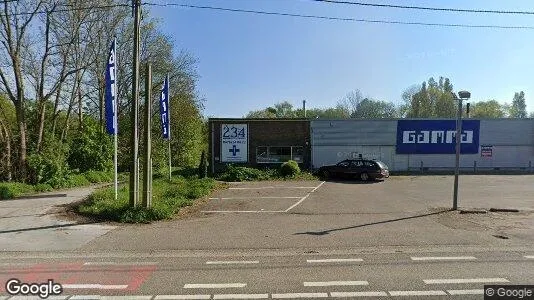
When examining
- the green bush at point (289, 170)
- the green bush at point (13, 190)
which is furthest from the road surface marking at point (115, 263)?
the green bush at point (289, 170)

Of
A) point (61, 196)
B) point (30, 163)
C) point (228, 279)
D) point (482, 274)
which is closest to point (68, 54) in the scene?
point (30, 163)

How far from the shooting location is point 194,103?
4078 cm

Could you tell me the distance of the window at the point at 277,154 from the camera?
2992 cm

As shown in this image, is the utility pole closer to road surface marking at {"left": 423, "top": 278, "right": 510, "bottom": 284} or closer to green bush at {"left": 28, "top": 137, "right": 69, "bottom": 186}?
road surface marking at {"left": 423, "top": 278, "right": 510, "bottom": 284}

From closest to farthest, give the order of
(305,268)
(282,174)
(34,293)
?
(34,293), (305,268), (282,174)

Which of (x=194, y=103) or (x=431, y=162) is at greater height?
(x=194, y=103)

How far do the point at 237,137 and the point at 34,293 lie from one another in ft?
80.0

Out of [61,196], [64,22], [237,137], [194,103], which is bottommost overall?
[61,196]

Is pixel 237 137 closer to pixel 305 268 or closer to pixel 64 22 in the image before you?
pixel 64 22

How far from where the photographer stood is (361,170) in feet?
81.0

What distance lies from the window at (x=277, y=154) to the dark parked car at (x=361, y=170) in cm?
437

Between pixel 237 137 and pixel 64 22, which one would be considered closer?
pixel 64 22

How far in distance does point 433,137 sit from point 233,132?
1578 cm

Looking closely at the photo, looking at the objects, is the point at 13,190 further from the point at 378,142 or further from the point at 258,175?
the point at 378,142
